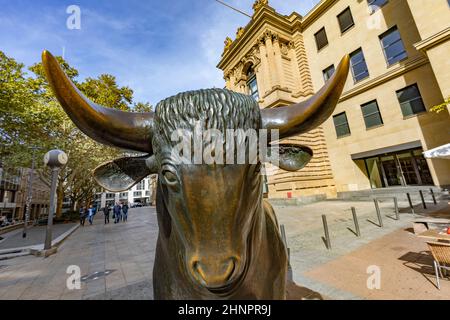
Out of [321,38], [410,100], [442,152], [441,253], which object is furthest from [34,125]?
[410,100]

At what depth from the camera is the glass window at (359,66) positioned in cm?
1692

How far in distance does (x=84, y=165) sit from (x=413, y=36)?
27048 millimetres

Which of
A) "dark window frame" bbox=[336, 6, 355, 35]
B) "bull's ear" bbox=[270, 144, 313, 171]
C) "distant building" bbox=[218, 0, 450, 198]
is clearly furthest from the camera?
A: "dark window frame" bbox=[336, 6, 355, 35]

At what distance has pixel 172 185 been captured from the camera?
1.04 m

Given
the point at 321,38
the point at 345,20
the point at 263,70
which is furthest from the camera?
the point at 321,38

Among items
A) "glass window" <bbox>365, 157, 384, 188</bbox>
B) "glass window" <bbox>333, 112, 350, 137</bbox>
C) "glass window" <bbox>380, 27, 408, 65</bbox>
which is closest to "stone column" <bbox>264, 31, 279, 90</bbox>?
"glass window" <bbox>333, 112, 350, 137</bbox>

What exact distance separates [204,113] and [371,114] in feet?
63.9

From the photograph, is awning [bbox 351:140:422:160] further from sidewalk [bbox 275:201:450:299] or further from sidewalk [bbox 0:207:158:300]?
sidewalk [bbox 0:207:158:300]

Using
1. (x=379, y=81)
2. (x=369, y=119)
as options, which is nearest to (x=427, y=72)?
(x=379, y=81)

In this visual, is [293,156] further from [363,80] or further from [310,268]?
[363,80]

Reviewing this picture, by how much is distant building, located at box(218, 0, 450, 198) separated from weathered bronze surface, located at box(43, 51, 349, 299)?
15549 millimetres

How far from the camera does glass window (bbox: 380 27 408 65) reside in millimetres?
14678

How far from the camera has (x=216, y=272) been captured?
933 mm

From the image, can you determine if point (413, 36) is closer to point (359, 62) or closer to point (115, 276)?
point (359, 62)
